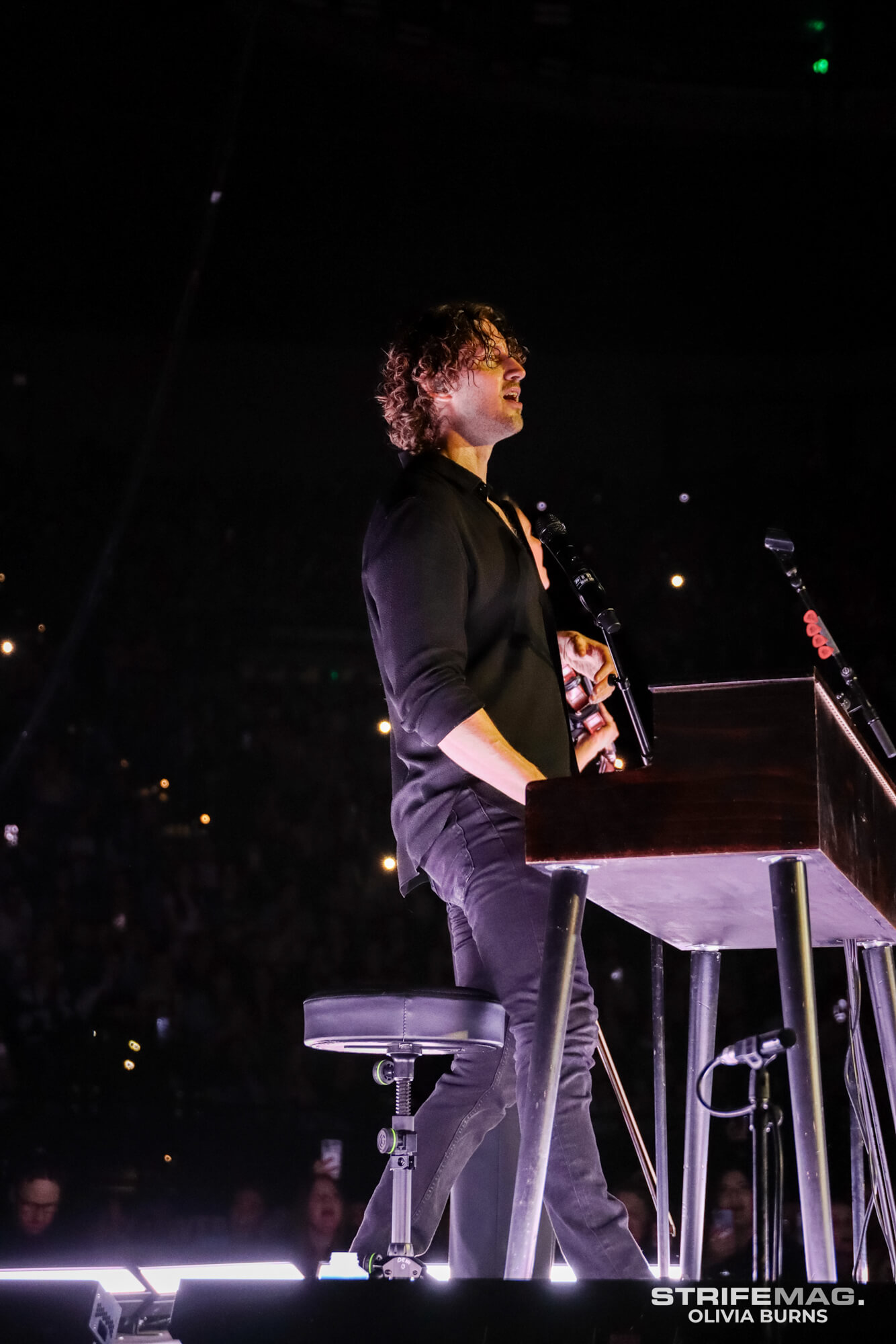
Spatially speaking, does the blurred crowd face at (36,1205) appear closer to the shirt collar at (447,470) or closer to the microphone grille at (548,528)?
the shirt collar at (447,470)

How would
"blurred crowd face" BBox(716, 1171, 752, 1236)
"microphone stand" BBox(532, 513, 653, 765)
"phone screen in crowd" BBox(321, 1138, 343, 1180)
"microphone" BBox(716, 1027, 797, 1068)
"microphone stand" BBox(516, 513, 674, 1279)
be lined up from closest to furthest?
1. "microphone" BBox(716, 1027, 797, 1068)
2. "microphone stand" BBox(516, 513, 674, 1279)
3. "microphone stand" BBox(532, 513, 653, 765)
4. "blurred crowd face" BBox(716, 1171, 752, 1236)
5. "phone screen in crowd" BBox(321, 1138, 343, 1180)

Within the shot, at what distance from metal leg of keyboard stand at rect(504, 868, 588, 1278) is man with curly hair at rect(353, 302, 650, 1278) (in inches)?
7.0

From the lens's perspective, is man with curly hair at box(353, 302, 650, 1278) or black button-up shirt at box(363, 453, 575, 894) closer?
man with curly hair at box(353, 302, 650, 1278)

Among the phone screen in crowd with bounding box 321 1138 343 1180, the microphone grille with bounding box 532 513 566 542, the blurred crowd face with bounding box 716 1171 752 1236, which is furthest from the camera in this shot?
the phone screen in crowd with bounding box 321 1138 343 1180

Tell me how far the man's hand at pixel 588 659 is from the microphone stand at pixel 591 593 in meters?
0.32

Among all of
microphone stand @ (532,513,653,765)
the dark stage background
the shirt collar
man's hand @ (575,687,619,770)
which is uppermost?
the dark stage background

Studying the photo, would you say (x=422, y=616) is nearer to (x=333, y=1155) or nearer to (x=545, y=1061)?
(x=545, y=1061)

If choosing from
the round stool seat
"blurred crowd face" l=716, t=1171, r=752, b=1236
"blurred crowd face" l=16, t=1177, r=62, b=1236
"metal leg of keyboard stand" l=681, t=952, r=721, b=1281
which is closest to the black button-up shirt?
the round stool seat

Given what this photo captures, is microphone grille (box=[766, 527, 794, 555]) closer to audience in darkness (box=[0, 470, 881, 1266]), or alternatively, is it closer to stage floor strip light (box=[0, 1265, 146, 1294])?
stage floor strip light (box=[0, 1265, 146, 1294])

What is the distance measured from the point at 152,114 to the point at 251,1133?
6.81 m

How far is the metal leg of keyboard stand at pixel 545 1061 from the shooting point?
171 cm

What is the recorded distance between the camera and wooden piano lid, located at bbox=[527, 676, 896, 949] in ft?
5.57

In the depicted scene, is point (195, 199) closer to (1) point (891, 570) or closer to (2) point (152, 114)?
(2) point (152, 114)

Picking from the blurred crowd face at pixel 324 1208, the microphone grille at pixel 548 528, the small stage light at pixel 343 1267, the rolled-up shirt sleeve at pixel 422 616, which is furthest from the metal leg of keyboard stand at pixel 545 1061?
the blurred crowd face at pixel 324 1208
